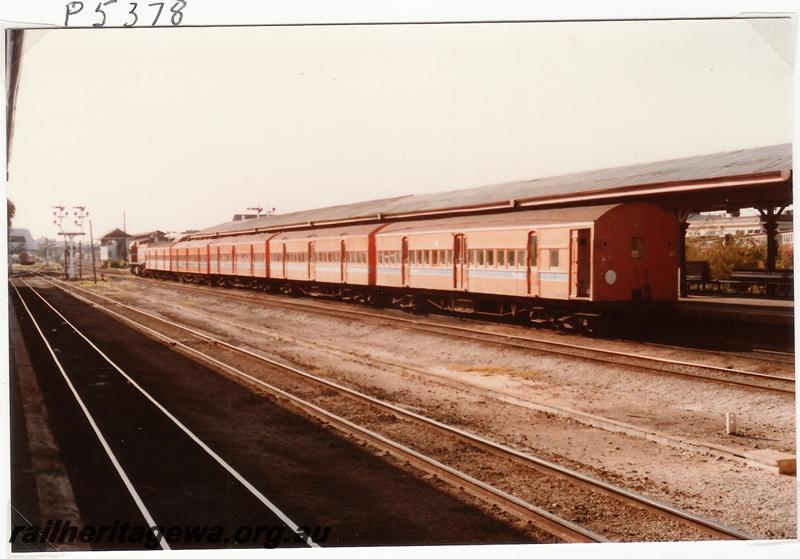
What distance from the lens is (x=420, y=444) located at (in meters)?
8.33

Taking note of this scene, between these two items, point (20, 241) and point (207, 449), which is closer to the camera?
point (20, 241)

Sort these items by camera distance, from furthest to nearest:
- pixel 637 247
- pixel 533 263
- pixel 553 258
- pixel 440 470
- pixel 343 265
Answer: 1. pixel 343 265
2. pixel 533 263
3. pixel 553 258
4. pixel 637 247
5. pixel 440 470

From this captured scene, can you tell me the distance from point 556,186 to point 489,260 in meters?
3.41

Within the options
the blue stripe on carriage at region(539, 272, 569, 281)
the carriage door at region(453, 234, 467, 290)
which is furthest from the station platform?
the carriage door at region(453, 234, 467, 290)

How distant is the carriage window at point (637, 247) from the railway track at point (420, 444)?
6643 mm

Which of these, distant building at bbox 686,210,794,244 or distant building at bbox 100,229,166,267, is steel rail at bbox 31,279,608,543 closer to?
distant building at bbox 100,229,166,267

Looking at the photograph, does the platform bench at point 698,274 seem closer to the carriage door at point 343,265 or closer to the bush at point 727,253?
the bush at point 727,253

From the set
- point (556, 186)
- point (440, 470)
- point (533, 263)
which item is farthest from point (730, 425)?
point (533, 263)

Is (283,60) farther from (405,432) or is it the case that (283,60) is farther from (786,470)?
(786,470)

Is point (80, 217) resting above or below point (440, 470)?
above

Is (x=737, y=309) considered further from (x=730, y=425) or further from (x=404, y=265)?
(x=404, y=265)

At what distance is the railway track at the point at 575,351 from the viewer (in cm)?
985

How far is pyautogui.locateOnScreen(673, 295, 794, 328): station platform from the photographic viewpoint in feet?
29.1

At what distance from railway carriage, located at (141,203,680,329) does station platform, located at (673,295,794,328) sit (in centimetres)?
76
